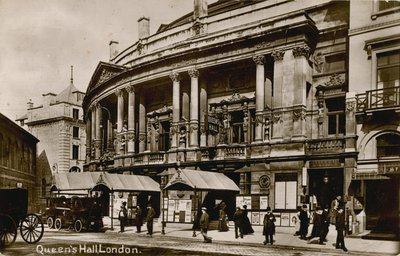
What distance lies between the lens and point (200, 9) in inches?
1083

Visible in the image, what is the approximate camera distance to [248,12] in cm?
2545

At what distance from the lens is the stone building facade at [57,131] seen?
48.7 m

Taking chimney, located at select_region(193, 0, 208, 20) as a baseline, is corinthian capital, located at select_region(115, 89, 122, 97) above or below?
below

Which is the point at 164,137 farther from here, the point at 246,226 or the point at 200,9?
the point at 246,226

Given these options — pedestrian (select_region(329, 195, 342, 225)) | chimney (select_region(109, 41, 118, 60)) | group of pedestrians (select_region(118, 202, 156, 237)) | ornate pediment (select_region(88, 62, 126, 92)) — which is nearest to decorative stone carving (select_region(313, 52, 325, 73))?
pedestrian (select_region(329, 195, 342, 225))

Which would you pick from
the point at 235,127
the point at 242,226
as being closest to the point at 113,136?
the point at 235,127

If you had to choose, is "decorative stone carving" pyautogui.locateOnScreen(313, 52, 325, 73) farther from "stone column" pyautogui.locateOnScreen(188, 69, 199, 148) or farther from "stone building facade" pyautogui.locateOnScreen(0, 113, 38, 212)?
"stone building facade" pyautogui.locateOnScreen(0, 113, 38, 212)

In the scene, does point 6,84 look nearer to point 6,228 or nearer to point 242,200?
point 6,228

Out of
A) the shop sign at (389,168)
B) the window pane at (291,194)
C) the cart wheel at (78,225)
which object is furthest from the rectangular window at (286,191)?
the cart wheel at (78,225)

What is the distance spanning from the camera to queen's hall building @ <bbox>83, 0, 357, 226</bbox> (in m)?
21.5

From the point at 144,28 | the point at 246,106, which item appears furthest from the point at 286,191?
the point at 144,28

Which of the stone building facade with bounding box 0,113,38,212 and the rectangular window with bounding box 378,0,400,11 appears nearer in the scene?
the rectangular window with bounding box 378,0,400,11

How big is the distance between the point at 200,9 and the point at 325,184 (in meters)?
12.8

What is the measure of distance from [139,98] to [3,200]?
Result: 56.2ft
